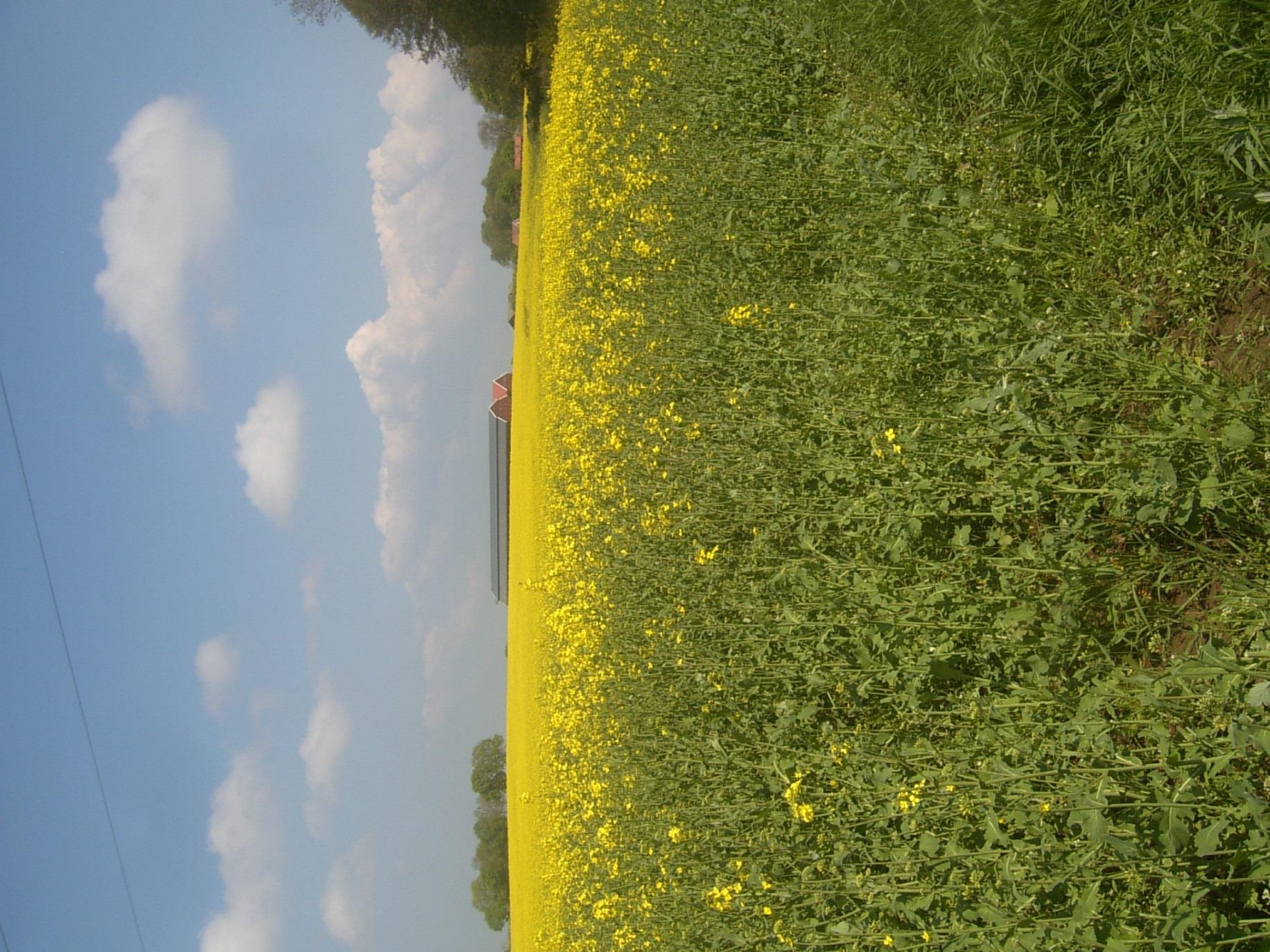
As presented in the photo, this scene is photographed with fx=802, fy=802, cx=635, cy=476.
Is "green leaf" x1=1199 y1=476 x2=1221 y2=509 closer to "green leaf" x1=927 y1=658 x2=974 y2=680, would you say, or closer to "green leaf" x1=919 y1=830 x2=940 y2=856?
"green leaf" x1=927 y1=658 x2=974 y2=680

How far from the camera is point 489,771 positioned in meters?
36.5

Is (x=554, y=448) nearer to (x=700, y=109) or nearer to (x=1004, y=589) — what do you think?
(x=700, y=109)

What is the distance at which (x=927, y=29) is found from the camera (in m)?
5.95

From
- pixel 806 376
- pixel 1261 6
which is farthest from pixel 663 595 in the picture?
pixel 1261 6

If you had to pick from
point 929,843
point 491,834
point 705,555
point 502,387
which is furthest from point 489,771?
A: point 929,843

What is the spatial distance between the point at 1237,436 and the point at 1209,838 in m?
1.55

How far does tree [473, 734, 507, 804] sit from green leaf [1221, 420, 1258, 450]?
3434cm

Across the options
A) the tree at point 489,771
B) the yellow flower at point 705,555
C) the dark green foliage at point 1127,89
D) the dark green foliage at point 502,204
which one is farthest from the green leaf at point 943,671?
the tree at point 489,771

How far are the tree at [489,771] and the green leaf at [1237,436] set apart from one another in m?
34.3

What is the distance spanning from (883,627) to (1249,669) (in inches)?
90.5

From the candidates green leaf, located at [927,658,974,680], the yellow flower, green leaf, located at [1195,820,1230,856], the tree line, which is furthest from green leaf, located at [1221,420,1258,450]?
the tree line

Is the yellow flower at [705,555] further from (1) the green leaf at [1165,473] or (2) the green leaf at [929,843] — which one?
(1) the green leaf at [1165,473]

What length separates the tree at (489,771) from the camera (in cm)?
3525

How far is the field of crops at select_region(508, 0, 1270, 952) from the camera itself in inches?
140
